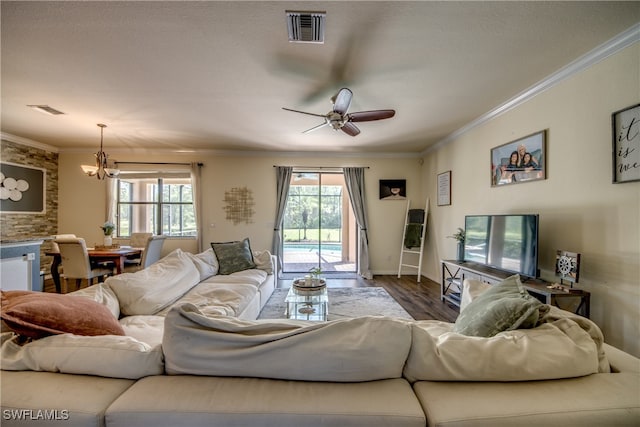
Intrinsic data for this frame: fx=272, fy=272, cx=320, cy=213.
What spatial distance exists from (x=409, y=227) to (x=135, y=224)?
5719mm

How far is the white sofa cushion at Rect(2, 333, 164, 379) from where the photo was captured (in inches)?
36.2

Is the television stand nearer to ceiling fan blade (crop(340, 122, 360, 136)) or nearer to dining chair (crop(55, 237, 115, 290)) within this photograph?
ceiling fan blade (crop(340, 122, 360, 136))

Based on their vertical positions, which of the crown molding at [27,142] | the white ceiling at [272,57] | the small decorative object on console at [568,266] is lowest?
the small decorative object on console at [568,266]

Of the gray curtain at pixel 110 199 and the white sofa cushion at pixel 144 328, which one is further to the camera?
the gray curtain at pixel 110 199

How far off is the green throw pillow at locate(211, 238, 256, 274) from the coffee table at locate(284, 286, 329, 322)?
121cm

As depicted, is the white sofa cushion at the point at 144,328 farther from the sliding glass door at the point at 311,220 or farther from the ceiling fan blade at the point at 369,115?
the sliding glass door at the point at 311,220

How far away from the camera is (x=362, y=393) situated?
85 cm

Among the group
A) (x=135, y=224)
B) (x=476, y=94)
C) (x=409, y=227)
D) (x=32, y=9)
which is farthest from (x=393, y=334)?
(x=135, y=224)

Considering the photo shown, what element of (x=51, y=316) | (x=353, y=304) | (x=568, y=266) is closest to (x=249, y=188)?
(x=353, y=304)

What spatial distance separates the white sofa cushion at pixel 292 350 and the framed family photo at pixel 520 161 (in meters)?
2.89

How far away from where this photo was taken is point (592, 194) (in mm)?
2307

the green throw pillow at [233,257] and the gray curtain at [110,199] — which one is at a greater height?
the gray curtain at [110,199]

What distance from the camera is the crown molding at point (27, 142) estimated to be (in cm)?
450

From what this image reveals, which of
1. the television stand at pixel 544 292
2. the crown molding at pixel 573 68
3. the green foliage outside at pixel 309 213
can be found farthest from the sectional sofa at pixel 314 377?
the green foliage outside at pixel 309 213
